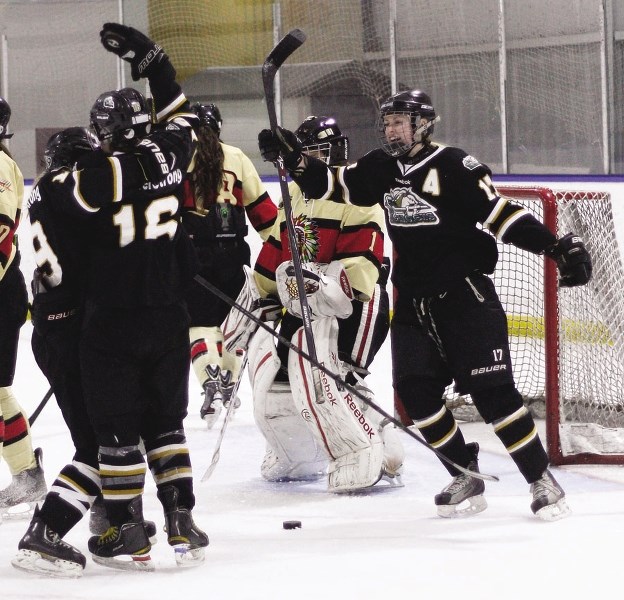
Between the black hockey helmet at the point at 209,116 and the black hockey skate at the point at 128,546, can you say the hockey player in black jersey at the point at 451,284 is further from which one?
the black hockey helmet at the point at 209,116

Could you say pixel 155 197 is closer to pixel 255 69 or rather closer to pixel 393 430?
pixel 393 430

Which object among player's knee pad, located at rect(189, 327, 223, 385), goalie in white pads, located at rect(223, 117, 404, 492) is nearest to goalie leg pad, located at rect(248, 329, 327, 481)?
goalie in white pads, located at rect(223, 117, 404, 492)

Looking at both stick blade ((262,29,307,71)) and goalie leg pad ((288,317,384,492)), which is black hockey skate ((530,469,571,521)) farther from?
stick blade ((262,29,307,71))

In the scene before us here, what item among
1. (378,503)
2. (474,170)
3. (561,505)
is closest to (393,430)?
(378,503)

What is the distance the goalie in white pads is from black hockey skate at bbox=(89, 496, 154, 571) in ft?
2.98

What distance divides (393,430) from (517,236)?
880 millimetres

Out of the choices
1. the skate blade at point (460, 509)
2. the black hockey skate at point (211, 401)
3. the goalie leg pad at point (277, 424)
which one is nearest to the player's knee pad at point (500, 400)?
the skate blade at point (460, 509)

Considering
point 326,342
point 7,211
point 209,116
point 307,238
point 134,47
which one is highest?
point 134,47

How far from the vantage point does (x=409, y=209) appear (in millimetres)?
3242

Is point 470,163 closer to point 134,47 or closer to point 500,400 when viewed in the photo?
point 500,400

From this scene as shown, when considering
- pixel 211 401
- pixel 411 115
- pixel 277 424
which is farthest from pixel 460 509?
pixel 211 401

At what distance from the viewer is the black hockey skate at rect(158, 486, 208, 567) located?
110 inches

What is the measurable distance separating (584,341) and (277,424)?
1087 millimetres

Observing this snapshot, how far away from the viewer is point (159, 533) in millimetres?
3180
